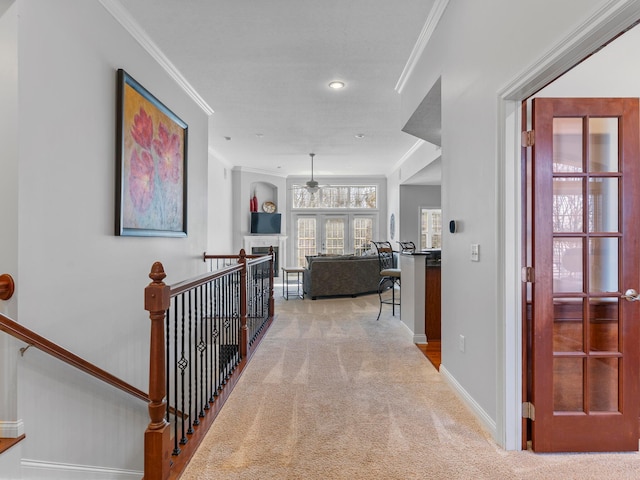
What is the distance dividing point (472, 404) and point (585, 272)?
43.8 inches

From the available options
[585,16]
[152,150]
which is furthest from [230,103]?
[585,16]

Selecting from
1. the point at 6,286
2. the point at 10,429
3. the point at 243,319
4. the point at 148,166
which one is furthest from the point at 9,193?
the point at 243,319

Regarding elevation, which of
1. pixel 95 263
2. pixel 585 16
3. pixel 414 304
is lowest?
pixel 414 304

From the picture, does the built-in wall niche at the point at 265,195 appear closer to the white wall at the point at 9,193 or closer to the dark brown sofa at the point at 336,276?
the dark brown sofa at the point at 336,276

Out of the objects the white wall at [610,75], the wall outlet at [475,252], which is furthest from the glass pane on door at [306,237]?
the white wall at [610,75]

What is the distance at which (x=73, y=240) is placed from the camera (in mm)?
2436

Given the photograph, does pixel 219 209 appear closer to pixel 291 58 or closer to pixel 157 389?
pixel 291 58

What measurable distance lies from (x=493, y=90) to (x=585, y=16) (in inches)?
27.7

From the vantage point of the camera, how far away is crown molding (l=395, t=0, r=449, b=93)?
9.22ft

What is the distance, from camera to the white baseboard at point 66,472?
2.11m

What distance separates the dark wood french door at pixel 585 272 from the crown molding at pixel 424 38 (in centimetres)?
140

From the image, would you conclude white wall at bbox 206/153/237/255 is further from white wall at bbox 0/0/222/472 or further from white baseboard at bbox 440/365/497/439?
white baseboard at bbox 440/365/497/439

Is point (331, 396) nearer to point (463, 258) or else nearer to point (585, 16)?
point (463, 258)

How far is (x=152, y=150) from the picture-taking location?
3498mm
